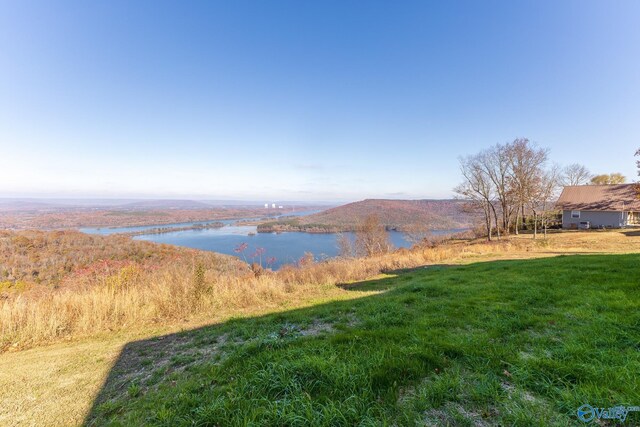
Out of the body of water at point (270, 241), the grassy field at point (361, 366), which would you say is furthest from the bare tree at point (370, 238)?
the grassy field at point (361, 366)

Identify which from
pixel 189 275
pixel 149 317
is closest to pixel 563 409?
pixel 149 317

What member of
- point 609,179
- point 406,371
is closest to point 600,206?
point 609,179

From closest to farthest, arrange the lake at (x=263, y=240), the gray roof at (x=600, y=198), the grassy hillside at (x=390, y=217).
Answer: the gray roof at (x=600, y=198) → the lake at (x=263, y=240) → the grassy hillside at (x=390, y=217)

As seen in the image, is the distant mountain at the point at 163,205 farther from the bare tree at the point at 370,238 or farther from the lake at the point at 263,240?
the bare tree at the point at 370,238

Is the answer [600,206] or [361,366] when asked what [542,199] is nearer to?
[600,206]

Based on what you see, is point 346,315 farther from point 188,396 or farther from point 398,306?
point 188,396

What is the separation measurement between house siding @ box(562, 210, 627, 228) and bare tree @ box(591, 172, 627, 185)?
15084mm

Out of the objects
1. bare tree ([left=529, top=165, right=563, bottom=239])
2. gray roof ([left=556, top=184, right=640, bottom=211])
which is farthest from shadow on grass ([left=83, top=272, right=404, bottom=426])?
gray roof ([left=556, top=184, right=640, bottom=211])

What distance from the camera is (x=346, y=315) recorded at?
15.8 feet

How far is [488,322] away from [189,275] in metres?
7.05

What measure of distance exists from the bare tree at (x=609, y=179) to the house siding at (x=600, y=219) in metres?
15.1

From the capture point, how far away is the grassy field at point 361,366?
1964 mm

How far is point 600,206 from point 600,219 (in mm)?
1320

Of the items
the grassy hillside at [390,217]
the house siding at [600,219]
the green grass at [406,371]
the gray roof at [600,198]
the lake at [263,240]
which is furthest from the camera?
the grassy hillside at [390,217]
